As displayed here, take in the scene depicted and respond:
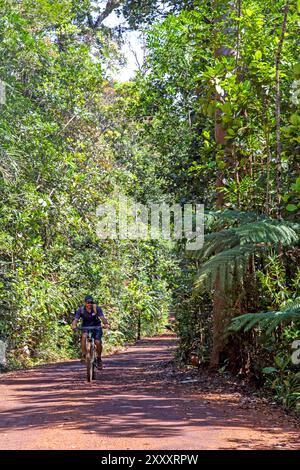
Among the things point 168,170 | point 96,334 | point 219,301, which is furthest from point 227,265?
point 168,170

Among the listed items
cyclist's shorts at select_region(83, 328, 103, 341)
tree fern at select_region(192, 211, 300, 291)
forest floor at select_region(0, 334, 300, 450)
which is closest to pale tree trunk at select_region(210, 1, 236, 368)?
forest floor at select_region(0, 334, 300, 450)

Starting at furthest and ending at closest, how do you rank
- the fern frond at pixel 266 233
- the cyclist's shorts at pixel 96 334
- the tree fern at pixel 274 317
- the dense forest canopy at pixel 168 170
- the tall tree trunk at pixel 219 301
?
the cyclist's shorts at pixel 96 334 < the tall tree trunk at pixel 219 301 < the dense forest canopy at pixel 168 170 < the fern frond at pixel 266 233 < the tree fern at pixel 274 317

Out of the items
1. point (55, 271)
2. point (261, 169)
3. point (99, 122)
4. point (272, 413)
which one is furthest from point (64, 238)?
point (272, 413)

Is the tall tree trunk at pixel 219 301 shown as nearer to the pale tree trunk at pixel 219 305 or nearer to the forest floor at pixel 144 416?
the pale tree trunk at pixel 219 305

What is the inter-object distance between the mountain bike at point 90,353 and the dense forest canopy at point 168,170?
2142 mm

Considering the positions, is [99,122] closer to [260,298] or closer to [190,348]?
[190,348]

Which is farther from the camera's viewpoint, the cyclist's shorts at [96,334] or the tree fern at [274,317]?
the cyclist's shorts at [96,334]

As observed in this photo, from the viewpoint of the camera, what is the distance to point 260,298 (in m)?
11.8

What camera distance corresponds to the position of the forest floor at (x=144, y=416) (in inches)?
294

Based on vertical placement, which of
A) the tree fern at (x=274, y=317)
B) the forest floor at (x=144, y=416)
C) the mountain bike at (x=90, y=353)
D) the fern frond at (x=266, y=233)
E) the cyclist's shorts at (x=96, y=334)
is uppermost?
the fern frond at (x=266, y=233)

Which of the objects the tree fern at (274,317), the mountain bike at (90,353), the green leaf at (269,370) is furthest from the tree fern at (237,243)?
the mountain bike at (90,353)

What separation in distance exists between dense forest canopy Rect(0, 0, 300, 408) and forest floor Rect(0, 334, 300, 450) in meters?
0.75

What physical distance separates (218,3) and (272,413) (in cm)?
707

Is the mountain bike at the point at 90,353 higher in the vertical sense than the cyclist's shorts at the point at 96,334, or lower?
lower
